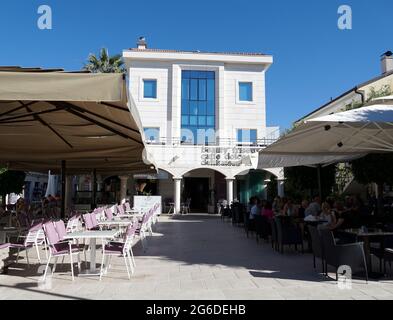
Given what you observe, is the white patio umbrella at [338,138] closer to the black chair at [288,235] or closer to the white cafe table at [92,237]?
the black chair at [288,235]

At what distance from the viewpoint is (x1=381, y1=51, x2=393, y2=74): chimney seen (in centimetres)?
2927

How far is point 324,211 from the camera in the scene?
9.78m

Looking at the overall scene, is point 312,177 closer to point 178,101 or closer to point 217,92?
point 217,92

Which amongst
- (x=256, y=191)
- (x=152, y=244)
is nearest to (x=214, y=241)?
(x=152, y=244)

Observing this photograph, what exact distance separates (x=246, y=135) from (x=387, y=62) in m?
12.4

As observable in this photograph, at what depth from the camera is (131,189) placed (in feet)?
90.9

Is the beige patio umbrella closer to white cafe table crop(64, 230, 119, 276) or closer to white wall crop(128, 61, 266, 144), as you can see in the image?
white cafe table crop(64, 230, 119, 276)

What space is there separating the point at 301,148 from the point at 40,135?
661 centimetres

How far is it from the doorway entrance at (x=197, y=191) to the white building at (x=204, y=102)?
18 centimetres

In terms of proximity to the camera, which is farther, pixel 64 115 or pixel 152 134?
pixel 152 134

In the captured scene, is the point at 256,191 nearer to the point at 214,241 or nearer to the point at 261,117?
the point at 261,117

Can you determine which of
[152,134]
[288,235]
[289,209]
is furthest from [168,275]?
[152,134]

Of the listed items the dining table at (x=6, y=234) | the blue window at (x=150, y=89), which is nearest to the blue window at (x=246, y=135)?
the blue window at (x=150, y=89)

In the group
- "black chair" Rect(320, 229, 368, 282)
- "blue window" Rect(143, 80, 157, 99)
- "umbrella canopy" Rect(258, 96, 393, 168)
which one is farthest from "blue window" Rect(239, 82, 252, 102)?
"black chair" Rect(320, 229, 368, 282)
